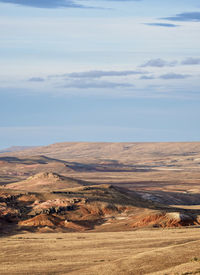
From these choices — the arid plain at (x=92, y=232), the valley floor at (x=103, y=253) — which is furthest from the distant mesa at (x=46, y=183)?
the valley floor at (x=103, y=253)

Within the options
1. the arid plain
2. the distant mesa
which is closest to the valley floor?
the arid plain

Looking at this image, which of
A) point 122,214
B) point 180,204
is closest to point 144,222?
point 122,214

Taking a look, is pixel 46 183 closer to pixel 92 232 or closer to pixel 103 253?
pixel 92 232

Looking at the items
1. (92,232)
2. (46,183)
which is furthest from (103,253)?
(46,183)

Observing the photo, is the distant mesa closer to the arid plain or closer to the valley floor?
the arid plain

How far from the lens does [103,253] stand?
32.9 metres

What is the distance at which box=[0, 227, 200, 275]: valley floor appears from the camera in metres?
26.2

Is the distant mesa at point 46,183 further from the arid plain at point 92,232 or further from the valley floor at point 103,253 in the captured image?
the valley floor at point 103,253

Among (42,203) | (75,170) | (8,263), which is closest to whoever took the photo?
(8,263)

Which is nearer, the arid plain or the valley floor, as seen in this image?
the valley floor

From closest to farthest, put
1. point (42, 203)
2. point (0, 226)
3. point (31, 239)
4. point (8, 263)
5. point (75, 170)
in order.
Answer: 1. point (8, 263)
2. point (31, 239)
3. point (0, 226)
4. point (42, 203)
5. point (75, 170)

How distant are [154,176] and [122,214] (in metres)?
96.7

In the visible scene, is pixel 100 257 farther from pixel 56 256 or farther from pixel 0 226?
pixel 0 226

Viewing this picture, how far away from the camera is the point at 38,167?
165000 mm
